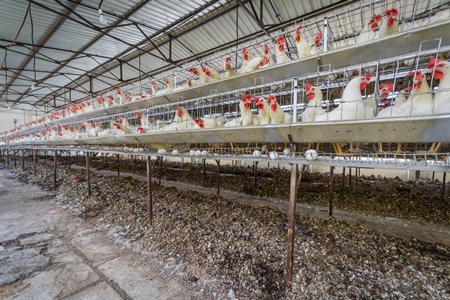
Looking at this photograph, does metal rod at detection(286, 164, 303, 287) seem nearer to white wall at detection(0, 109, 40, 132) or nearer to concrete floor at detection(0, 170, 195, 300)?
concrete floor at detection(0, 170, 195, 300)

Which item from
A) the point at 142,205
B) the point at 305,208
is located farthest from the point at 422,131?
the point at 142,205

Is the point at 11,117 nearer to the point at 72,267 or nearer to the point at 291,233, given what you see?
the point at 72,267

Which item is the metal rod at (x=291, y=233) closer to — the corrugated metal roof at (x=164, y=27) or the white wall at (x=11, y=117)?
the corrugated metal roof at (x=164, y=27)

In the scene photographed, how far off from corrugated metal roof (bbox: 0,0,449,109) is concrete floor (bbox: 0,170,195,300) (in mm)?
2694

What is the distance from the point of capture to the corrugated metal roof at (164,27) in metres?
3.58

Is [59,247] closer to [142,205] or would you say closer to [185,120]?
[142,205]

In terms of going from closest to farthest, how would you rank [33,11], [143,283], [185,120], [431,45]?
[431,45] → [143,283] → [185,120] → [33,11]

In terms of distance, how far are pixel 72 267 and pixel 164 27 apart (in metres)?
4.97

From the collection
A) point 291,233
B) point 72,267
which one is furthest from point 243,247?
point 72,267

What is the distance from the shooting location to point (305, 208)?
3.75 meters

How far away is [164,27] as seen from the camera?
4.76 meters

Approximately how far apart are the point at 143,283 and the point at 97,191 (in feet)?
11.6

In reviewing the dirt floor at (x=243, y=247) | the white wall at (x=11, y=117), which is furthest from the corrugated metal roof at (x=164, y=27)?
the white wall at (x=11, y=117)

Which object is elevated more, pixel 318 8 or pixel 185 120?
pixel 318 8
